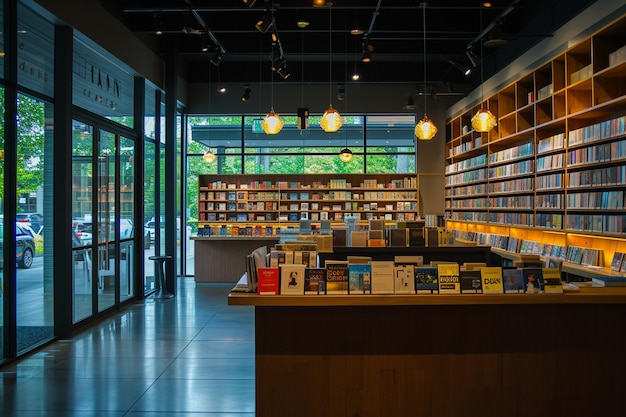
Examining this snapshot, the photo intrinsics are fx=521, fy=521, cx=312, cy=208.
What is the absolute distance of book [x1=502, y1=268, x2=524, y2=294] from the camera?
3475 millimetres

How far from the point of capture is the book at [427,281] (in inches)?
Answer: 136

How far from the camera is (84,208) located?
7.36 meters

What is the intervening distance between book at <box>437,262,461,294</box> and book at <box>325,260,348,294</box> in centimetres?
63

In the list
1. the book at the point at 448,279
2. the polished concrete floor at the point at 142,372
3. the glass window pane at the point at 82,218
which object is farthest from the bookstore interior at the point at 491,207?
the glass window pane at the point at 82,218

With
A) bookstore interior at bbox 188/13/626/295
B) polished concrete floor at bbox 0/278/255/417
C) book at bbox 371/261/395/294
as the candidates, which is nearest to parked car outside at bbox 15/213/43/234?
polished concrete floor at bbox 0/278/255/417

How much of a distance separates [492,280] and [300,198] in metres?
9.48

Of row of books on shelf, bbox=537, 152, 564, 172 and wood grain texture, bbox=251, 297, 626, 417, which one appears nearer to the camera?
wood grain texture, bbox=251, 297, 626, 417

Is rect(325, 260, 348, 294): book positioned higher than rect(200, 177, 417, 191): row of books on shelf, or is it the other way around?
rect(200, 177, 417, 191): row of books on shelf

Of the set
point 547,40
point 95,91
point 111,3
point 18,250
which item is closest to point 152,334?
point 18,250

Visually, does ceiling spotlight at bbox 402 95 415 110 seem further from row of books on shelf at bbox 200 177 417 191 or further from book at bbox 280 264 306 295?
book at bbox 280 264 306 295

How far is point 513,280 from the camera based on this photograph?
3.49 meters

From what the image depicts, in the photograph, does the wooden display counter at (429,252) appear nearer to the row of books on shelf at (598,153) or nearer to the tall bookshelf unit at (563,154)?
the tall bookshelf unit at (563,154)

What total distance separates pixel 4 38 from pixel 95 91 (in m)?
2.33

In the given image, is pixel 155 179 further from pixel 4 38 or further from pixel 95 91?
pixel 4 38
